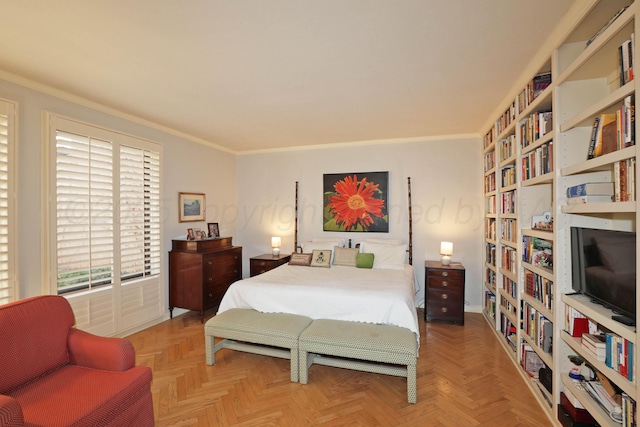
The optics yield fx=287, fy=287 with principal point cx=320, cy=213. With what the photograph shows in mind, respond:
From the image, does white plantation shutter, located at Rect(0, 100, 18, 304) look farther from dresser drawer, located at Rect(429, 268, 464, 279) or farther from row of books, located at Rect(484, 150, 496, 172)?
row of books, located at Rect(484, 150, 496, 172)

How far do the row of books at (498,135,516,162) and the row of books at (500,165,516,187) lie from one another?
4.6 inches

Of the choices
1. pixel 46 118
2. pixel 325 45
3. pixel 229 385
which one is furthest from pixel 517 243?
pixel 46 118

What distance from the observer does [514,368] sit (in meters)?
2.69

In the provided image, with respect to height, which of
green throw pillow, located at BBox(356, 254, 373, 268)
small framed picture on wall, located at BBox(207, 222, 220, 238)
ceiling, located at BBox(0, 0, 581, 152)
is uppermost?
ceiling, located at BBox(0, 0, 581, 152)

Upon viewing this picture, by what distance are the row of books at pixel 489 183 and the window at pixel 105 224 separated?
4375 mm

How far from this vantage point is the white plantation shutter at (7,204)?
243 centimetres

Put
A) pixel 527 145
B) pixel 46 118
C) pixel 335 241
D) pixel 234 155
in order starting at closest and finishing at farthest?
1. pixel 527 145
2. pixel 46 118
3. pixel 335 241
4. pixel 234 155

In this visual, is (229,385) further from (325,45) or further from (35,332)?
(325,45)

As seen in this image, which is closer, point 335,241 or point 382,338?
point 382,338

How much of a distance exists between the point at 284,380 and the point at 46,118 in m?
3.31

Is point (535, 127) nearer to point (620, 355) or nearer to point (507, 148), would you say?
point (507, 148)

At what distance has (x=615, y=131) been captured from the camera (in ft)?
4.86

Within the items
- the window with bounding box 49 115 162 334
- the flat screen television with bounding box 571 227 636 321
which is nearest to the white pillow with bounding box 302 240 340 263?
the window with bounding box 49 115 162 334

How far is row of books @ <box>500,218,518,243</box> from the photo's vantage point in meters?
2.86
